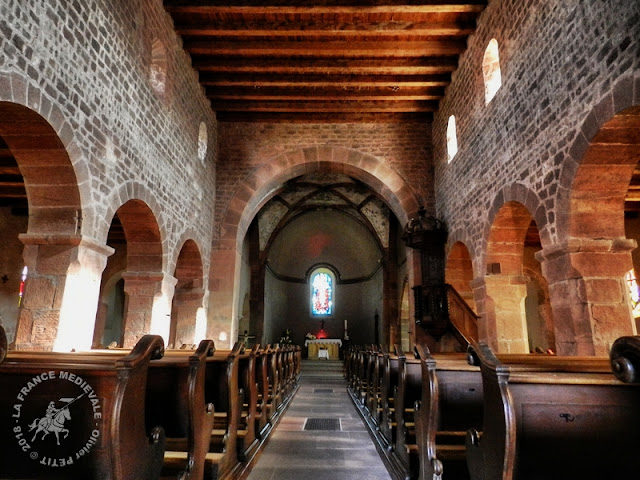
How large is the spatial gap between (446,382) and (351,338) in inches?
→ 744

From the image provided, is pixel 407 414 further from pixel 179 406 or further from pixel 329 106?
pixel 329 106

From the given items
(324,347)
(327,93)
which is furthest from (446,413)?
(324,347)

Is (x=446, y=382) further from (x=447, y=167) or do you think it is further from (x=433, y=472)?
(x=447, y=167)

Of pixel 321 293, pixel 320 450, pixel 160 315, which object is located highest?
pixel 321 293

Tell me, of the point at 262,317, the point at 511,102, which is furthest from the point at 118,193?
the point at 262,317

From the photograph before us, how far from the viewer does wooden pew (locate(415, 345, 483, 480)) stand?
2.63 m

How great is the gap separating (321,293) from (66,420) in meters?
20.4

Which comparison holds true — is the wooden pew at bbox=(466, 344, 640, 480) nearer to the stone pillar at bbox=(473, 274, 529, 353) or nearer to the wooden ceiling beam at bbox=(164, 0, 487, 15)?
the stone pillar at bbox=(473, 274, 529, 353)

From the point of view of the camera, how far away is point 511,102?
6465 mm

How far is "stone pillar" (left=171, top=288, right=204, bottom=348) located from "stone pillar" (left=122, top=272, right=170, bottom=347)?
1998 mm

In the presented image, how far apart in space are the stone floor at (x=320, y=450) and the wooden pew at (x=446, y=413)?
0.93m

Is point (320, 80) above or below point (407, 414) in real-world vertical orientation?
above

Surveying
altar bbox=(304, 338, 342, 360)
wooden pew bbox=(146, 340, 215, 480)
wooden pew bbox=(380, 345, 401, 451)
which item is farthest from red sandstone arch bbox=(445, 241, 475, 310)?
altar bbox=(304, 338, 342, 360)

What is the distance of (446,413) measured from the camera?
2.96 metres
